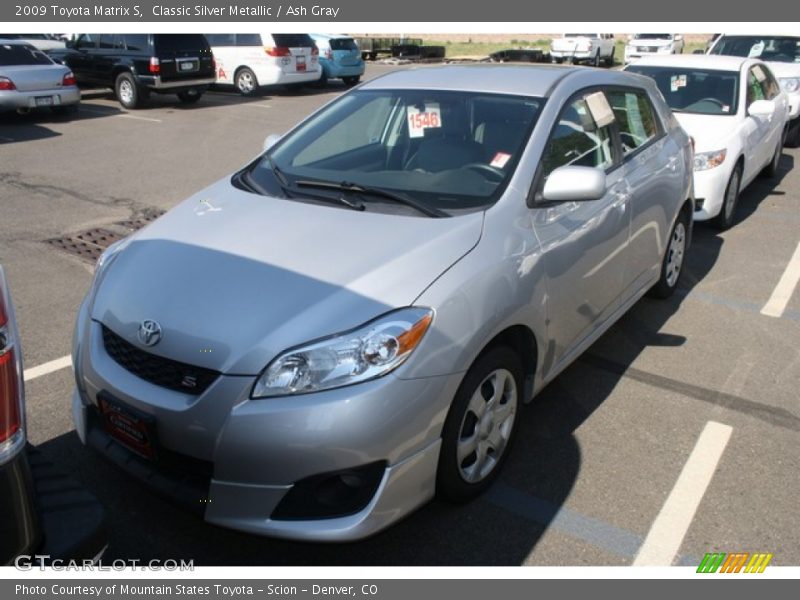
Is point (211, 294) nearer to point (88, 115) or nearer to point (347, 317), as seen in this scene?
point (347, 317)

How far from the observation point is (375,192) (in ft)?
11.1

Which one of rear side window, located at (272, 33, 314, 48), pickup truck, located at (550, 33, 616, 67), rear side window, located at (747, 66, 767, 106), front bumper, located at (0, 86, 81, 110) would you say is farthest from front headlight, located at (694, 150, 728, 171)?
pickup truck, located at (550, 33, 616, 67)

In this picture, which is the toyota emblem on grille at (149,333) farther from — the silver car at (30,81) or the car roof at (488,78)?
the silver car at (30,81)

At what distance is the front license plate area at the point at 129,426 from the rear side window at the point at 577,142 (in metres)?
2.10

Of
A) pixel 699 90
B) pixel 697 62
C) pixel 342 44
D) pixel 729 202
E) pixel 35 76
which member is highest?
pixel 697 62

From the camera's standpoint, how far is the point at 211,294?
2.71m

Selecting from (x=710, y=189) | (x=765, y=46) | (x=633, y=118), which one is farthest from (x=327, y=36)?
(x=633, y=118)

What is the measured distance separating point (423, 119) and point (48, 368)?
256 cm

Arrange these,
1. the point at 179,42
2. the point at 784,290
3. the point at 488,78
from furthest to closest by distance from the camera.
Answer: the point at 179,42 < the point at 784,290 < the point at 488,78

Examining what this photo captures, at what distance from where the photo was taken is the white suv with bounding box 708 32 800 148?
37.1 feet

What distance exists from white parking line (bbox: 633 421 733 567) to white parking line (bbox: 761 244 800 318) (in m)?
1.95

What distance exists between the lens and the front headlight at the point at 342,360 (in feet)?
8.05

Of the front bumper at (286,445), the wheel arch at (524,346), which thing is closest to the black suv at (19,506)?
the front bumper at (286,445)

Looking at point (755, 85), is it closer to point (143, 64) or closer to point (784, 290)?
point (784, 290)
